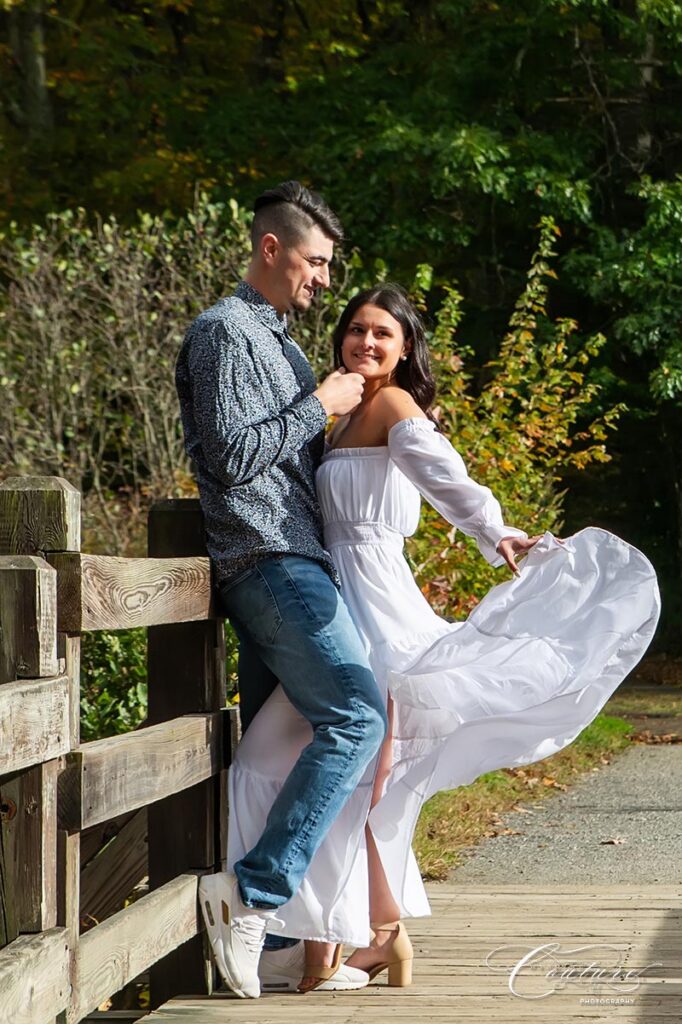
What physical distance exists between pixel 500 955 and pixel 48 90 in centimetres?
1835

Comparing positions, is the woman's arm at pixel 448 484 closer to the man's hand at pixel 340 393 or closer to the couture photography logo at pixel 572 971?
the man's hand at pixel 340 393

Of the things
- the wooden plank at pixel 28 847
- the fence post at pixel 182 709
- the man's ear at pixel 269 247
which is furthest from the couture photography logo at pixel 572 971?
the man's ear at pixel 269 247

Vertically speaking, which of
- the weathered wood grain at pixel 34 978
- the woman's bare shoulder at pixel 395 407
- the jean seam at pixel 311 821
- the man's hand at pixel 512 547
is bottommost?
the weathered wood grain at pixel 34 978

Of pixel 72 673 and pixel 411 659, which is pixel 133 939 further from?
pixel 411 659

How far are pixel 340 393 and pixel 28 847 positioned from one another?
5.02 feet

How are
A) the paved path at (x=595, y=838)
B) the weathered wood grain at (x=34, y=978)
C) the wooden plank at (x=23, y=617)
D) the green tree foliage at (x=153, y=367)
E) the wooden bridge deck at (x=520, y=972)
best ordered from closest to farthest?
the weathered wood grain at (x=34, y=978), the wooden plank at (x=23, y=617), the wooden bridge deck at (x=520, y=972), the paved path at (x=595, y=838), the green tree foliage at (x=153, y=367)

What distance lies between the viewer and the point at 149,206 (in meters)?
19.6

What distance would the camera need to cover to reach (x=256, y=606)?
4016 millimetres

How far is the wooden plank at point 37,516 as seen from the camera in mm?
3309

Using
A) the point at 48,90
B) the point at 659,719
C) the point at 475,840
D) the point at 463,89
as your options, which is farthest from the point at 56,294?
the point at 48,90

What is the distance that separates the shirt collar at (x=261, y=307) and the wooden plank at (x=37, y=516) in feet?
3.44

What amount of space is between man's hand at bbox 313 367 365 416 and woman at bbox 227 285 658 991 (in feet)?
0.49

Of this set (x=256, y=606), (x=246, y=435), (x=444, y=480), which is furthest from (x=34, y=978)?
(x=444, y=480)

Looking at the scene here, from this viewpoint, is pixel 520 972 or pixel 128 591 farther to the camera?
pixel 520 972
